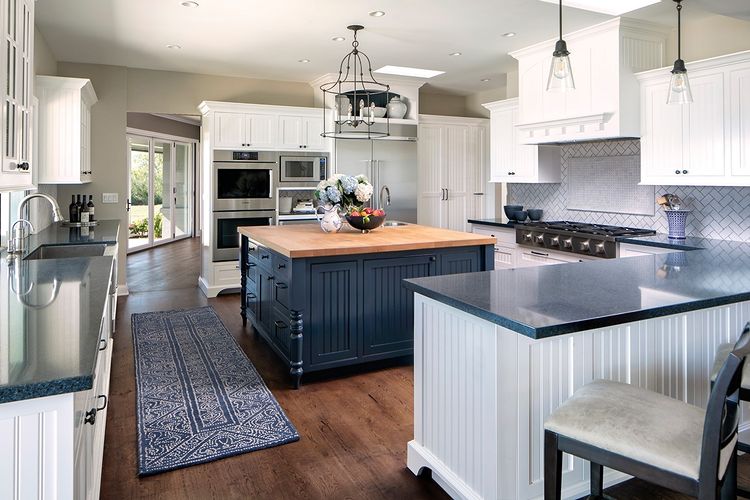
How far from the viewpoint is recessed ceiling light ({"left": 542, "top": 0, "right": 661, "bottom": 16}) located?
3.99 metres

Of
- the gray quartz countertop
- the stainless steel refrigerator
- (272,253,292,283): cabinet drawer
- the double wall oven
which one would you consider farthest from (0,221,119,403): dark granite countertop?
the stainless steel refrigerator

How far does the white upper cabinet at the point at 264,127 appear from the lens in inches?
243

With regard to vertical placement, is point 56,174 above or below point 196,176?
below

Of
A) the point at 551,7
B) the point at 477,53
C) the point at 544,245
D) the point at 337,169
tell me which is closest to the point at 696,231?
the point at 544,245

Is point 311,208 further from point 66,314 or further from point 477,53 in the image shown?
point 66,314

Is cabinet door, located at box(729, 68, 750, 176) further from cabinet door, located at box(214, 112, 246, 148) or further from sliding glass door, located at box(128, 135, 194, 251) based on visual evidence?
sliding glass door, located at box(128, 135, 194, 251)

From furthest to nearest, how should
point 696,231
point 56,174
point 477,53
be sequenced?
point 477,53 → point 56,174 → point 696,231

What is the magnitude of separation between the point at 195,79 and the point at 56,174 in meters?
2.26

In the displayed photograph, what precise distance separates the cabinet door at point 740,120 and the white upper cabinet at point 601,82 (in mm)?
759

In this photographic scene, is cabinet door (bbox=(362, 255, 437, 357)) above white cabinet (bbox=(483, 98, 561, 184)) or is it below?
below

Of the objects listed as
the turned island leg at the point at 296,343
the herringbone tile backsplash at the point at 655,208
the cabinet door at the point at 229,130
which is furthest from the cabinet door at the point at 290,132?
the turned island leg at the point at 296,343

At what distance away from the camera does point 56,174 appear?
193 inches

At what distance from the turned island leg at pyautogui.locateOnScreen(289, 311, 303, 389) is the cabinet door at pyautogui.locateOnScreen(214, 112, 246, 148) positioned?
11.3ft

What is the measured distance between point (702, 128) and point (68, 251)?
453cm
